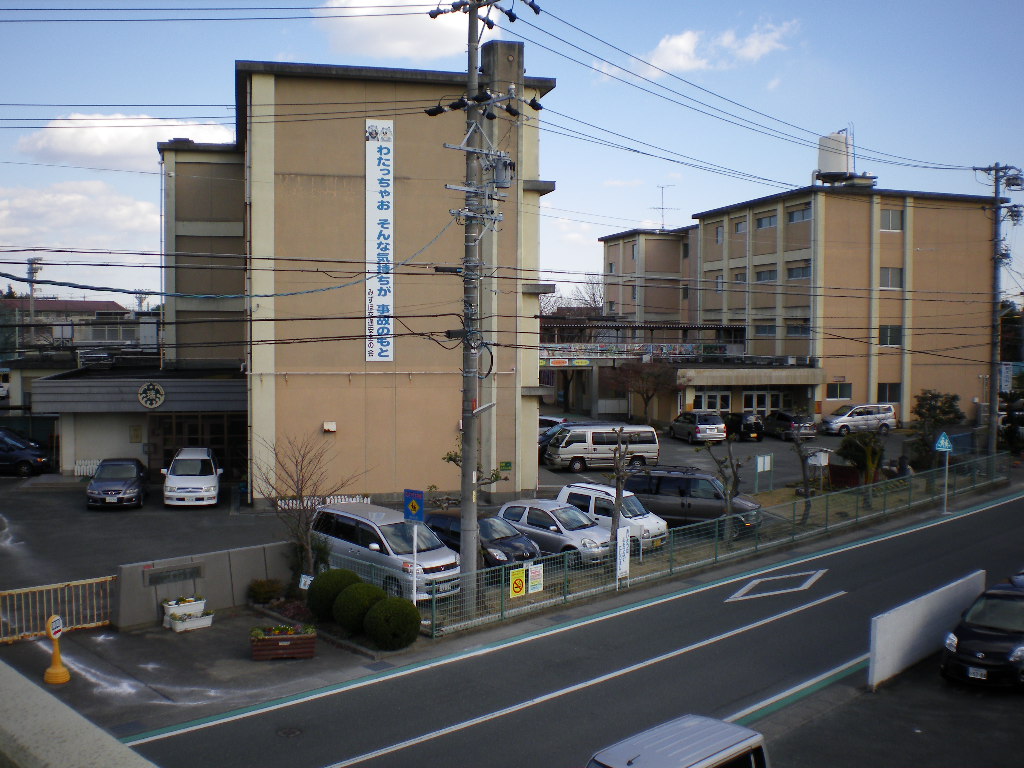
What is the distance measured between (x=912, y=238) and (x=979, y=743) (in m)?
45.9

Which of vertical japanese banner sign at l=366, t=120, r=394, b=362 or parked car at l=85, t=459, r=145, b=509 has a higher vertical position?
vertical japanese banner sign at l=366, t=120, r=394, b=362

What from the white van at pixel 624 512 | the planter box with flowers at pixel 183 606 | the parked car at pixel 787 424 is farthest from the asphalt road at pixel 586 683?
the parked car at pixel 787 424

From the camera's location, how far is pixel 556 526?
66.7ft

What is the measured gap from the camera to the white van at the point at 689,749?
665cm

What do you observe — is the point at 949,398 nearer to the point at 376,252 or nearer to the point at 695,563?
the point at 695,563

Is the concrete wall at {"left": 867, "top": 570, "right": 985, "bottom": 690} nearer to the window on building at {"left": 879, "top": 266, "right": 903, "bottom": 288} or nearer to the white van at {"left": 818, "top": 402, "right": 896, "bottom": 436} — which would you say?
the white van at {"left": 818, "top": 402, "right": 896, "bottom": 436}

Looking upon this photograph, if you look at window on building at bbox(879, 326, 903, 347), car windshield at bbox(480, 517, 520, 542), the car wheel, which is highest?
window on building at bbox(879, 326, 903, 347)

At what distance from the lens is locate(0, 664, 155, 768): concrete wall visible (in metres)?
4.25

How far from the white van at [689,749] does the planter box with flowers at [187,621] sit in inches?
413

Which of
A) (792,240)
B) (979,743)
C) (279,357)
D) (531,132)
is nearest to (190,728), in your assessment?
(979,743)

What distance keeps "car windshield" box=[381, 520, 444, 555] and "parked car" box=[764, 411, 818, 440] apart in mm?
27729

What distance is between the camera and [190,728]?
10.8 meters

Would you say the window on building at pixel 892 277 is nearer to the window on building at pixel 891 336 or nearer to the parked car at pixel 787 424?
the window on building at pixel 891 336

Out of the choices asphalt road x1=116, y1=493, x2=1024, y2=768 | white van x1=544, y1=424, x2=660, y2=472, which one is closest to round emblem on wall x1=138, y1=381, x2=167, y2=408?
white van x1=544, y1=424, x2=660, y2=472
